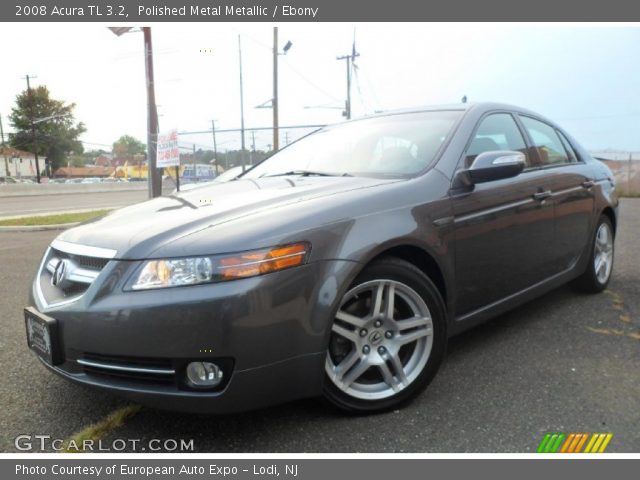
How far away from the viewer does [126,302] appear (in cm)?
195

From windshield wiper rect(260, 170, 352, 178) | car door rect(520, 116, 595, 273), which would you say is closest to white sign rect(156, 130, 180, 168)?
windshield wiper rect(260, 170, 352, 178)

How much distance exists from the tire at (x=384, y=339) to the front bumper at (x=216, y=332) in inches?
6.7

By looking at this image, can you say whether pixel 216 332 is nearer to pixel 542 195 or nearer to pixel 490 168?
pixel 490 168

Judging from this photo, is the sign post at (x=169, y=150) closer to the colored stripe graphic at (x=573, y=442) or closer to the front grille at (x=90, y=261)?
the front grille at (x=90, y=261)

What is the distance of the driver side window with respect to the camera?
302 cm

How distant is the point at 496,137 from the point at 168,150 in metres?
8.06

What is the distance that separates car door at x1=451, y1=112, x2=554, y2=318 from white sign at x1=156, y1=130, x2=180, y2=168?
25.2 feet

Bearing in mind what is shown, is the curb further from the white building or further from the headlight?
the white building

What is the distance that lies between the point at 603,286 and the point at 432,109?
7.43ft

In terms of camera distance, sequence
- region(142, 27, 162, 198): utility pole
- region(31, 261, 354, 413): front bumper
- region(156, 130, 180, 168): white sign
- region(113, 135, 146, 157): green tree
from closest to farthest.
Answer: region(31, 261, 354, 413): front bumper → region(156, 130, 180, 168): white sign → region(142, 27, 162, 198): utility pole → region(113, 135, 146, 157): green tree

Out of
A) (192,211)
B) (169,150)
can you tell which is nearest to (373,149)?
(192,211)

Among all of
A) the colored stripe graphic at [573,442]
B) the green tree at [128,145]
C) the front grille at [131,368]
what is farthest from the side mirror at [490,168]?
the green tree at [128,145]

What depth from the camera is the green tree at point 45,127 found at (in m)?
59.5
